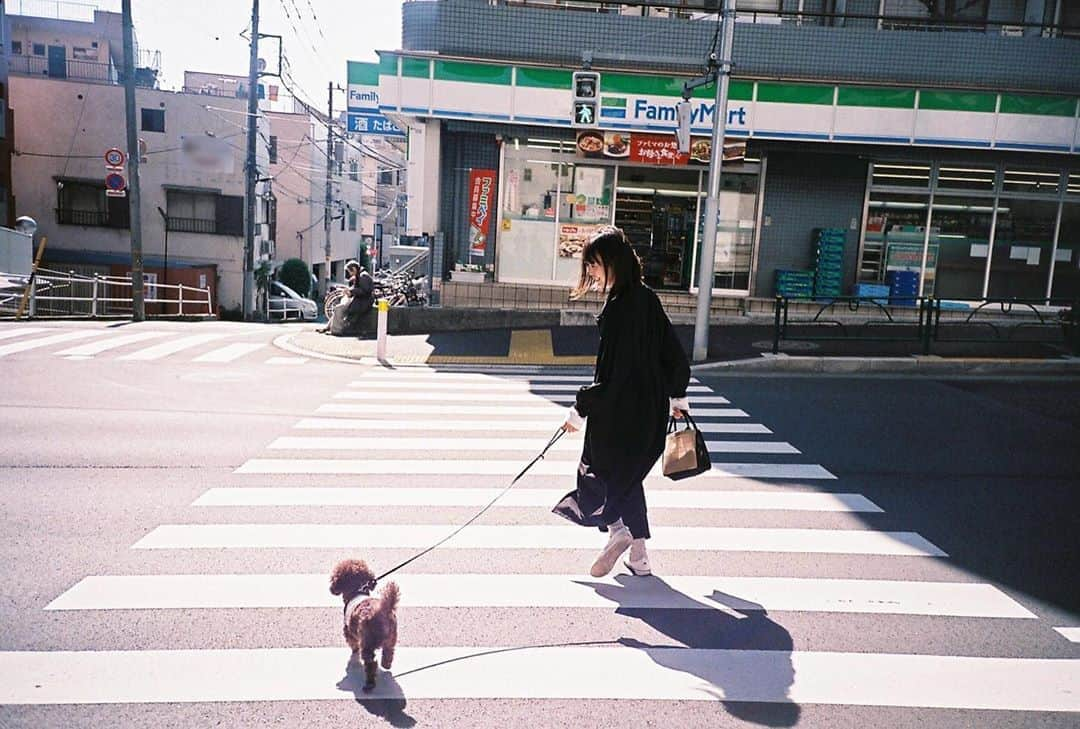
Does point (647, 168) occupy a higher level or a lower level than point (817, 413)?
higher

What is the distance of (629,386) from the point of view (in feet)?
16.3

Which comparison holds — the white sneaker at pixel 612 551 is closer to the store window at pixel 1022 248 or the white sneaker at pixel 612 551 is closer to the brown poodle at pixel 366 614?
the brown poodle at pixel 366 614

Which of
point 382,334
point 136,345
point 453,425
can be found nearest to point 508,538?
point 453,425

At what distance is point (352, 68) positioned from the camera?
18.6 meters

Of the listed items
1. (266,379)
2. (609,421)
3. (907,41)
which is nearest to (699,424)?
(609,421)

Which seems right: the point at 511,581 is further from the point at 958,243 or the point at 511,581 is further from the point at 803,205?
the point at 958,243

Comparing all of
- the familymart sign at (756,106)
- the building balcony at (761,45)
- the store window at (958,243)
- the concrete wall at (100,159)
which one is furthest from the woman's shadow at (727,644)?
the concrete wall at (100,159)

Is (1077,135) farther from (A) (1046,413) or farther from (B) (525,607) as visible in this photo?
(B) (525,607)

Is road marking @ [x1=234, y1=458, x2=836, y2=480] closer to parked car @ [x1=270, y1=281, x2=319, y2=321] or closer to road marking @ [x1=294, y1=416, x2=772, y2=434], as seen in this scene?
road marking @ [x1=294, y1=416, x2=772, y2=434]

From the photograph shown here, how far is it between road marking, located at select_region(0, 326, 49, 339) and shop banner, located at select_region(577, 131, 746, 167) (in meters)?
12.1

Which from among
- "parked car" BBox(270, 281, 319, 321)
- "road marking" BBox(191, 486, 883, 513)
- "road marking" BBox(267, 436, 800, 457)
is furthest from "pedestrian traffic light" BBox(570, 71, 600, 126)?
"parked car" BBox(270, 281, 319, 321)

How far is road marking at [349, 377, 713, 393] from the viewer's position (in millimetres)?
11781

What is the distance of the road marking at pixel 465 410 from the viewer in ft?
33.1

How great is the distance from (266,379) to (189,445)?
13.4 feet
